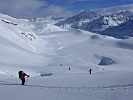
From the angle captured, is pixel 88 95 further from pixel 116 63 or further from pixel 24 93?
pixel 116 63

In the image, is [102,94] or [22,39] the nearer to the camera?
[102,94]

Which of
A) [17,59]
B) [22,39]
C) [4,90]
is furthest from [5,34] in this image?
[4,90]

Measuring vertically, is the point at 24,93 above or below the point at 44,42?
below

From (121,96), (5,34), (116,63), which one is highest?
(5,34)

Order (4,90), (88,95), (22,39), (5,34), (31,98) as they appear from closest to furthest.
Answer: (31,98) → (88,95) → (4,90) → (5,34) → (22,39)

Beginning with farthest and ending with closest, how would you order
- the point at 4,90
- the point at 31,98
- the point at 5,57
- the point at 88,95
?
the point at 5,57 → the point at 4,90 → the point at 88,95 → the point at 31,98

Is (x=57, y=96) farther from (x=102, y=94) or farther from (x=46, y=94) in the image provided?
(x=102, y=94)

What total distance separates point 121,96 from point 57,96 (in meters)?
2.93

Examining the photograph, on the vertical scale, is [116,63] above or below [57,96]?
above

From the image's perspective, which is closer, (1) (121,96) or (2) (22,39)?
(1) (121,96)

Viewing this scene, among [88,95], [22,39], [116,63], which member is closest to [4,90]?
[88,95]

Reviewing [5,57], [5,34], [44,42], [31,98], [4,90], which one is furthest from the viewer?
[44,42]

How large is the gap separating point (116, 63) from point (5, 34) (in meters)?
84.2

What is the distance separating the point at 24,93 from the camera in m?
17.5
